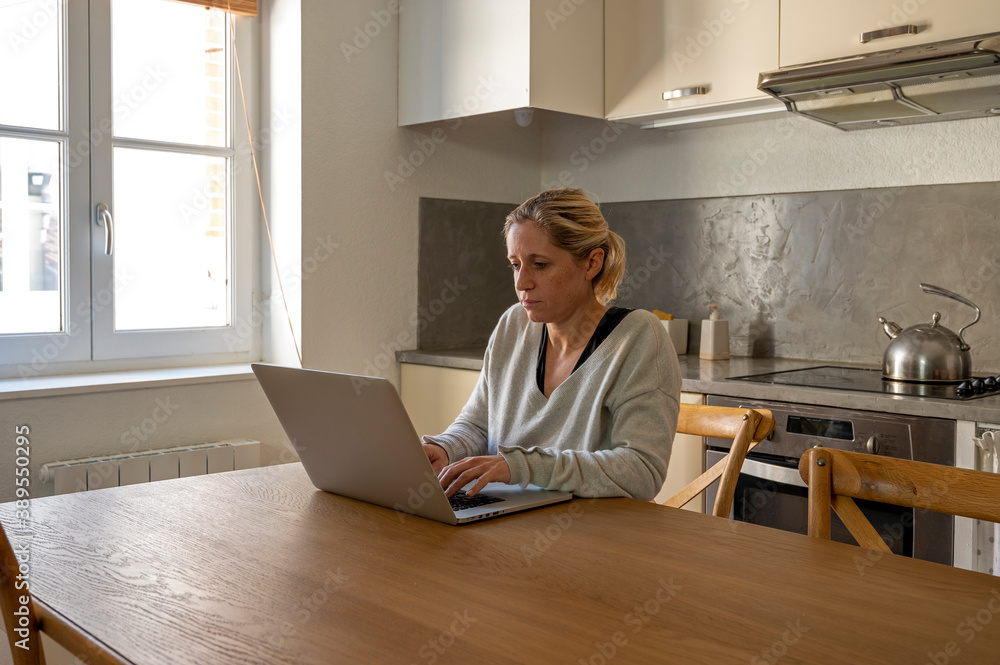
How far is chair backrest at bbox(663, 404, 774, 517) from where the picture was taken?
1.47 metres

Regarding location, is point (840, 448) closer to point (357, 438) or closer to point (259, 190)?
point (357, 438)

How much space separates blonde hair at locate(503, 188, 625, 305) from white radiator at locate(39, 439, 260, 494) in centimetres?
136

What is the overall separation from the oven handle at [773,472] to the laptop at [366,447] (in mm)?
906

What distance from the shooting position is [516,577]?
989 mm

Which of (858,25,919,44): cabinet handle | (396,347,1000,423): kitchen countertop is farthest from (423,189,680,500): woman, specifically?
(858,25,919,44): cabinet handle

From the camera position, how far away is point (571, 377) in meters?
1.58

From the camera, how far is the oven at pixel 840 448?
73.9 inches

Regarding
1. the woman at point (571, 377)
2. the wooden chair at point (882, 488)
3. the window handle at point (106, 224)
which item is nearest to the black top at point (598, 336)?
the woman at point (571, 377)

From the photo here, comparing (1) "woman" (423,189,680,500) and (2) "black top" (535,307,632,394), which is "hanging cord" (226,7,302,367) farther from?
(2) "black top" (535,307,632,394)

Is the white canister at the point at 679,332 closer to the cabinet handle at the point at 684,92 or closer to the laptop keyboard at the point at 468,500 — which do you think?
the cabinet handle at the point at 684,92

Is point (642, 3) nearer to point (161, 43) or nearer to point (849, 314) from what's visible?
point (849, 314)

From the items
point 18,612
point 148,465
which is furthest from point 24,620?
point 148,465

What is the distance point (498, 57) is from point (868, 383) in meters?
1.47

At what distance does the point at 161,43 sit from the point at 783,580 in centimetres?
251
